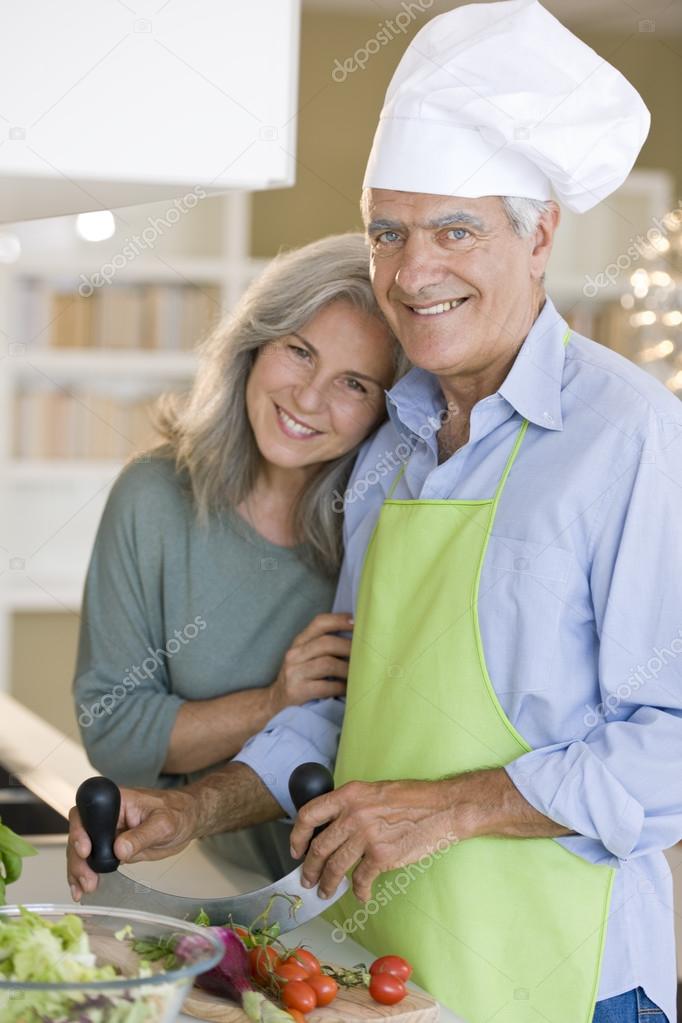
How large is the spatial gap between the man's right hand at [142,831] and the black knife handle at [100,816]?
0.03 m

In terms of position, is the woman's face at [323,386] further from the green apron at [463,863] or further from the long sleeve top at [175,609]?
the green apron at [463,863]

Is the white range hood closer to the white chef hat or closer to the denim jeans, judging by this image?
the white chef hat

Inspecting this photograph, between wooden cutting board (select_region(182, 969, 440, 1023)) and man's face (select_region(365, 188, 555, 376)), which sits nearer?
wooden cutting board (select_region(182, 969, 440, 1023))

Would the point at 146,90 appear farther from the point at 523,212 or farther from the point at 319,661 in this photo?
the point at 319,661

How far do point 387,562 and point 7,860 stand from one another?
46cm

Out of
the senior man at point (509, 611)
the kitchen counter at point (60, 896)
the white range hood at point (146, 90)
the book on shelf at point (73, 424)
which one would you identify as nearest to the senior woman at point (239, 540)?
the kitchen counter at point (60, 896)

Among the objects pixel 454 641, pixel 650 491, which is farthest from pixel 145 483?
pixel 650 491

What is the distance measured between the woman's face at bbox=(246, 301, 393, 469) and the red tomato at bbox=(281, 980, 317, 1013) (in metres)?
0.72

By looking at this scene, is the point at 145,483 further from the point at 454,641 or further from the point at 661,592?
the point at 661,592

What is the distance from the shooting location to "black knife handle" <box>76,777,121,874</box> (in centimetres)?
109

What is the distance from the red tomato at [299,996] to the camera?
102 cm

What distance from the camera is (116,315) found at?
174 inches
